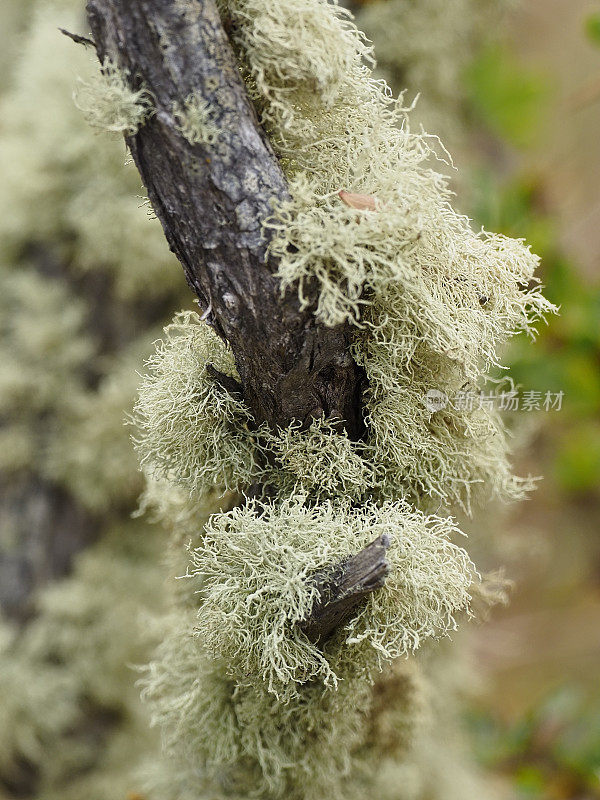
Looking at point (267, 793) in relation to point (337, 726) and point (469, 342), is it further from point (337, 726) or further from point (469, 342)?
point (469, 342)

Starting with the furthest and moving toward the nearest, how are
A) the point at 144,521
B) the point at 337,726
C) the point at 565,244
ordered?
the point at 565,244 → the point at 144,521 → the point at 337,726

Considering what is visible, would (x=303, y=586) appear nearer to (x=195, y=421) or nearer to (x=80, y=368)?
(x=195, y=421)

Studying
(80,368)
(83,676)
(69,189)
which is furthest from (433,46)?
(83,676)

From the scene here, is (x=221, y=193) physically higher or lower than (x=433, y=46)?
lower

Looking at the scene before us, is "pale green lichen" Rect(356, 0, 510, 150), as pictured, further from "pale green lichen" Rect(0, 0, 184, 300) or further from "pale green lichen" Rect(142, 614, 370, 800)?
"pale green lichen" Rect(142, 614, 370, 800)

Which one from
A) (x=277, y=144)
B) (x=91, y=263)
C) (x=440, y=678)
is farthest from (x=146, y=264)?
(x=440, y=678)

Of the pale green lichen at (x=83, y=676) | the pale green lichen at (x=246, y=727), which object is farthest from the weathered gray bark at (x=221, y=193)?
the pale green lichen at (x=83, y=676)

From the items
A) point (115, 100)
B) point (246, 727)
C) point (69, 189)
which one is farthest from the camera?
point (69, 189)

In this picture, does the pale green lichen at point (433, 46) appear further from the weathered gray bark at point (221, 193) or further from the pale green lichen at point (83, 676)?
the pale green lichen at point (83, 676)
